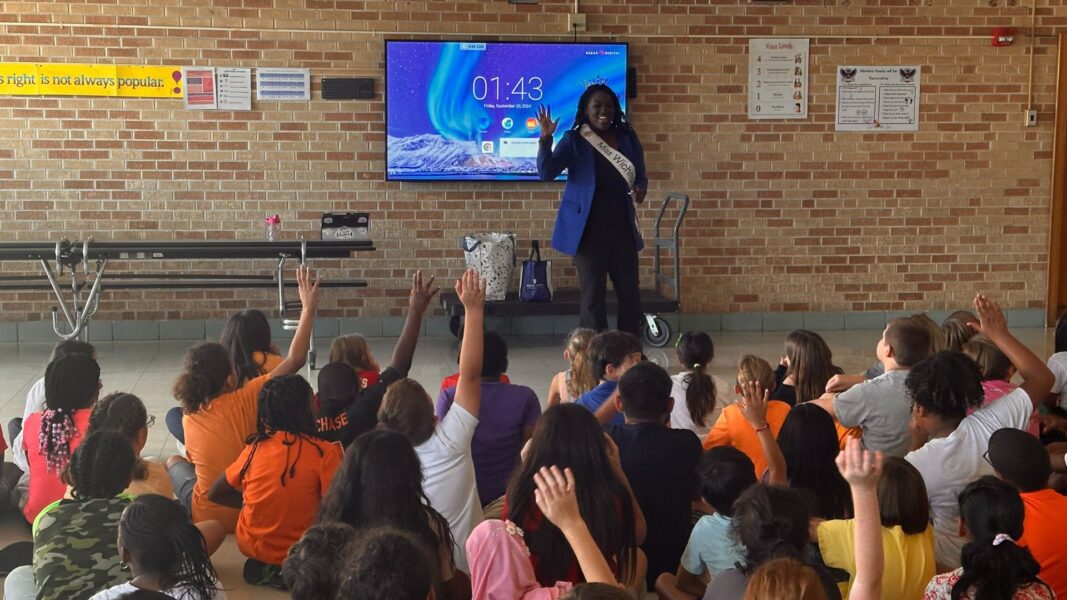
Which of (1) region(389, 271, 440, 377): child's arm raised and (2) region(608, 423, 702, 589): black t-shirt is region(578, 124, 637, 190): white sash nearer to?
(1) region(389, 271, 440, 377): child's arm raised

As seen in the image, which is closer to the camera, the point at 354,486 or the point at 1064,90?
the point at 354,486

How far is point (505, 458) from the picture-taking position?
3912mm

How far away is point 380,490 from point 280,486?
0.90m

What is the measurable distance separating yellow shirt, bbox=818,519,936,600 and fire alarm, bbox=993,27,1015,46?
707cm

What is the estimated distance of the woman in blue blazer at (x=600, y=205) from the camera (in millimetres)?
6734

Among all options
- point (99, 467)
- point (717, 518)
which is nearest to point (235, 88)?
point (99, 467)

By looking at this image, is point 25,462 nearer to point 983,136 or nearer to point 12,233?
point 12,233

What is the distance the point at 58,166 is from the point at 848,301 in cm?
593

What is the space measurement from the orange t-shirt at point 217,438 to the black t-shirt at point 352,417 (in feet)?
0.84

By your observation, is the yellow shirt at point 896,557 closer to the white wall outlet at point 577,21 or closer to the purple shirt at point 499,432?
the purple shirt at point 499,432

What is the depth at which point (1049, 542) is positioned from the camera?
2.82 meters

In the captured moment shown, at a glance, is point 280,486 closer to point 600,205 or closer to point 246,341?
point 246,341

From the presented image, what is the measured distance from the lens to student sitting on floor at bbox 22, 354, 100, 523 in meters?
3.71

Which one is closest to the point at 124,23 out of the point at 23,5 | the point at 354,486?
the point at 23,5
